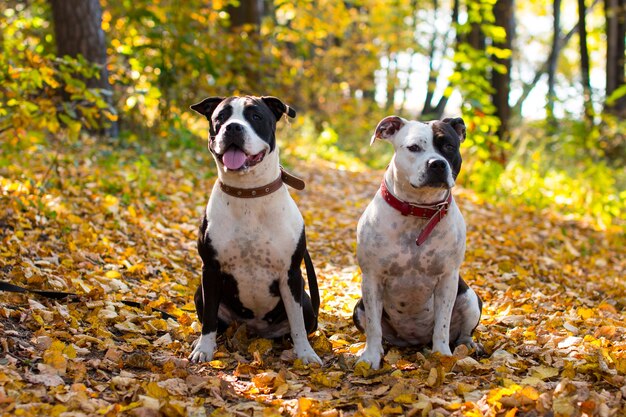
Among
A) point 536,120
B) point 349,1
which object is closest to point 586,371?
point 536,120

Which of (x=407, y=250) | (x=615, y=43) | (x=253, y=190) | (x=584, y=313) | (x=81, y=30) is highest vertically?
(x=615, y=43)

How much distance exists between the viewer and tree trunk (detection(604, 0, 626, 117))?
14266 mm

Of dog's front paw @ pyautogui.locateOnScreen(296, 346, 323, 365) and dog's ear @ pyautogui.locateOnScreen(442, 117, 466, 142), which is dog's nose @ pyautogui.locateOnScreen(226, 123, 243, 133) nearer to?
dog's ear @ pyautogui.locateOnScreen(442, 117, 466, 142)

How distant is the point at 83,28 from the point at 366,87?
43.2 ft

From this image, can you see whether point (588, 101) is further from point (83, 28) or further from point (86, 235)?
point (86, 235)

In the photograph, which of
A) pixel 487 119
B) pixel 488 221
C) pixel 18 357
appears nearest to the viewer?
pixel 18 357

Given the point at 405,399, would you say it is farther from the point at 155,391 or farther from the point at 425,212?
the point at 155,391

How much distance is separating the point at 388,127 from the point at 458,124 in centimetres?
45

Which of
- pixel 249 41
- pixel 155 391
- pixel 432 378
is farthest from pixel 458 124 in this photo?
A: pixel 249 41

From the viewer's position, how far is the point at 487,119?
9.90 m

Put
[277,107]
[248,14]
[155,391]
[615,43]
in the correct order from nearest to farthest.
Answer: [155,391], [277,107], [248,14], [615,43]

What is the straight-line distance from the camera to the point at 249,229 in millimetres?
3977

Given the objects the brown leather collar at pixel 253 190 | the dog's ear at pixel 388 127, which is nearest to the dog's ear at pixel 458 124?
the dog's ear at pixel 388 127

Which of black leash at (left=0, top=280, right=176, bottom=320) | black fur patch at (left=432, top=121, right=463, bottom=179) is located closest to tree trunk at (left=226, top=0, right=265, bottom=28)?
black leash at (left=0, top=280, right=176, bottom=320)
